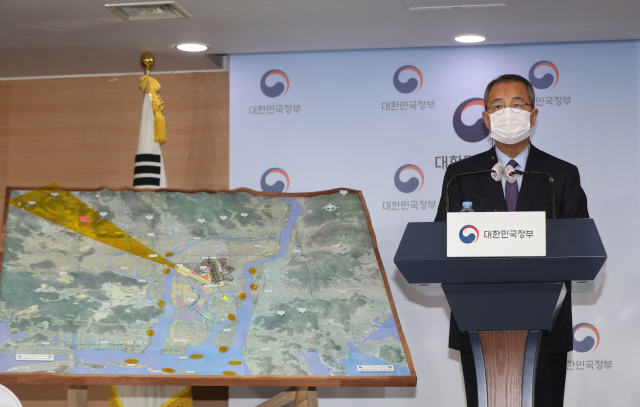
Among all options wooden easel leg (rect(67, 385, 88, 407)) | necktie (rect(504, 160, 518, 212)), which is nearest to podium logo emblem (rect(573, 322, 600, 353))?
necktie (rect(504, 160, 518, 212))

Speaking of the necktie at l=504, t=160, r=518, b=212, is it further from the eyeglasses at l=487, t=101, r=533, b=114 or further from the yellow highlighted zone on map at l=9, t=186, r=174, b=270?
the yellow highlighted zone on map at l=9, t=186, r=174, b=270

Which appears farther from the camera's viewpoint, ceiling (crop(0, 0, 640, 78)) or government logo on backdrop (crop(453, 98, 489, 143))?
government logo on backdrop (crop(453, 98, 489, 143))

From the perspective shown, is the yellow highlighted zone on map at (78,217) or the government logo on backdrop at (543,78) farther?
the government logo on backdrop at (543,78)

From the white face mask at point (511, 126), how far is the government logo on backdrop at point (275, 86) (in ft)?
6.01

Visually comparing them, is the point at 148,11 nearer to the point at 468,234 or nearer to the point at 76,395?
the point at 76,395

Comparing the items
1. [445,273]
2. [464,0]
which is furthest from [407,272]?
[464,0]

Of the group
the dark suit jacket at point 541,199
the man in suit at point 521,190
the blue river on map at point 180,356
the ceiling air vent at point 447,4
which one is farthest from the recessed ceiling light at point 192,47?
the dark suit jacket at point 541,199

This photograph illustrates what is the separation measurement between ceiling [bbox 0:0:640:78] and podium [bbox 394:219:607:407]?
1741mm

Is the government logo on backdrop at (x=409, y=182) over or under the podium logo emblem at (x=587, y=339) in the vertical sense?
over

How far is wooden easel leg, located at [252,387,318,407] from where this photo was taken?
2541mm

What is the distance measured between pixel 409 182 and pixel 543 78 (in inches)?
38.8

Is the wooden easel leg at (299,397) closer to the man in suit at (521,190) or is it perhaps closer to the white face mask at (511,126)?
the man in suit at (521,190)

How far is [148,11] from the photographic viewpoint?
2.90 metres

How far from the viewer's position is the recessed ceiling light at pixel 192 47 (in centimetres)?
343
